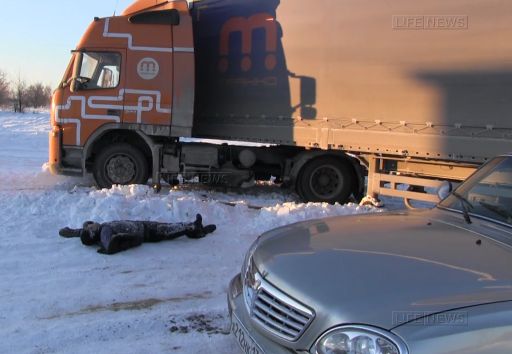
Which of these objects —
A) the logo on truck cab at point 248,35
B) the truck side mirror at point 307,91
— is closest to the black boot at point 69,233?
the truck side mirror at point 307,91

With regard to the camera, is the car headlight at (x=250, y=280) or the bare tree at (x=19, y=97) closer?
the car headlight at (x=250, y=280)

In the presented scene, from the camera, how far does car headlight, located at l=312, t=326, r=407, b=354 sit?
2.12 m

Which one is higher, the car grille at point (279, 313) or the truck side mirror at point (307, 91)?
the truck side mirror at point (307, 91)

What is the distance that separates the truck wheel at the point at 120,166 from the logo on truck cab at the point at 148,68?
1.43 meters

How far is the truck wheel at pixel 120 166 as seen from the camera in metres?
9.89

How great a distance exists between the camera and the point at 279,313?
2561 millimetres

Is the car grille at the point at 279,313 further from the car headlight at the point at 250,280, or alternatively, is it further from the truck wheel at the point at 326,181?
the truck wheel at the point at 326,181

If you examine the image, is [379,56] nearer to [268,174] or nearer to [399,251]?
[268,174]

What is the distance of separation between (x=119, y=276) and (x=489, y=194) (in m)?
3.40

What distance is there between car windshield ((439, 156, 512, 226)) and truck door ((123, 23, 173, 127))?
6.57 m

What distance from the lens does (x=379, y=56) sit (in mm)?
8000

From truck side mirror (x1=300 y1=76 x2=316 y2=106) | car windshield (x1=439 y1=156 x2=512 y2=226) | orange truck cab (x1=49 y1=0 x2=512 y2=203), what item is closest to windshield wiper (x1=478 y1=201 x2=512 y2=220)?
car windshield (x1=439 y1=156 x2=512 y2=226)

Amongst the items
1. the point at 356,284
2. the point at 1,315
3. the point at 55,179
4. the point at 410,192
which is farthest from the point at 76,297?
the point at 55,179

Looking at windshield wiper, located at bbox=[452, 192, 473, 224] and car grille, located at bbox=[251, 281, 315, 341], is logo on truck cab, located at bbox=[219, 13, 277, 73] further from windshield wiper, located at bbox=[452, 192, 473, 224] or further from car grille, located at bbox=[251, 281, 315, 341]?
car grille, located at bbox=[251, 281, 315, 341]
